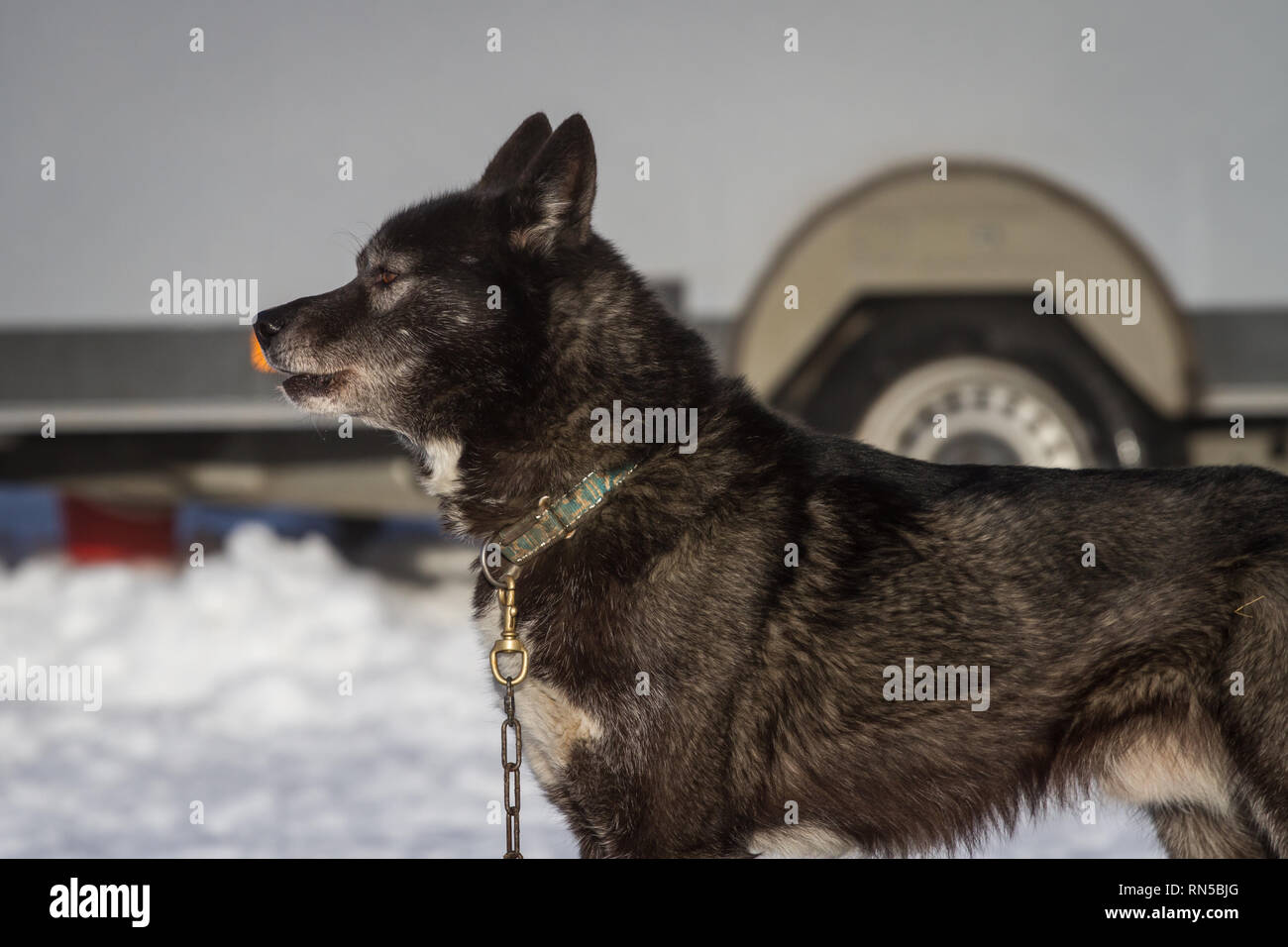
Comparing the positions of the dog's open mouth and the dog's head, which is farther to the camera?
the dog's open mouth

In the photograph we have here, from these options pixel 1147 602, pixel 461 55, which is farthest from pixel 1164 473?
pixel 461 55

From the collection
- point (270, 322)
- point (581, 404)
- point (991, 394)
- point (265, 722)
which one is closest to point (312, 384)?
point (270, 322)

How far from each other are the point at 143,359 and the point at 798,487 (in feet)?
11.6

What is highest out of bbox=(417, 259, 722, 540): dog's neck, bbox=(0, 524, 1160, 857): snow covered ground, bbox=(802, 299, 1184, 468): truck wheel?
bbox=(802, 299, 1184, 468): truck wheel

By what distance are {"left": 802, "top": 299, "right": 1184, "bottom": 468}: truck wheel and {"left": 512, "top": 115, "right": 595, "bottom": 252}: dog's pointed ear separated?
263 centimetres

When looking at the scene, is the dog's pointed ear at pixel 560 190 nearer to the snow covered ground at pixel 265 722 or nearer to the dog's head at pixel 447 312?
the dog's head at pixel 447 312

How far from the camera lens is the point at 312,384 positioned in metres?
2.54

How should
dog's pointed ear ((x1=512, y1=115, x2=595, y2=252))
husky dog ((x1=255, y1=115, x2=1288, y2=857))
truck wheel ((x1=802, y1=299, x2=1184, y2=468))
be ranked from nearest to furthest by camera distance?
husky dog ((x1=255, y1=115, x2=1288, y2=857))
dog's pointed ear ((x1=512, y1=115, x2=595, y2=252))
truck wheel ((x1=802, y1=299, x2=1184, y2=468))

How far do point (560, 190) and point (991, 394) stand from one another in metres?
2.96

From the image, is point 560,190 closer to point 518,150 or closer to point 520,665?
point 518,150

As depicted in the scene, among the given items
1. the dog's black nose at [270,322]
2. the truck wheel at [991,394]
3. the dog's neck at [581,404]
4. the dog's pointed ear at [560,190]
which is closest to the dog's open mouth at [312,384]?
the dog's black nose at [270,322]

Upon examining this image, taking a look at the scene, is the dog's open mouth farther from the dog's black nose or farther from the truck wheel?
the truck wheel

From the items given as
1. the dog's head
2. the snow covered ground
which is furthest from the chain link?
the dog's head

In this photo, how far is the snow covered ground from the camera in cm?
336
